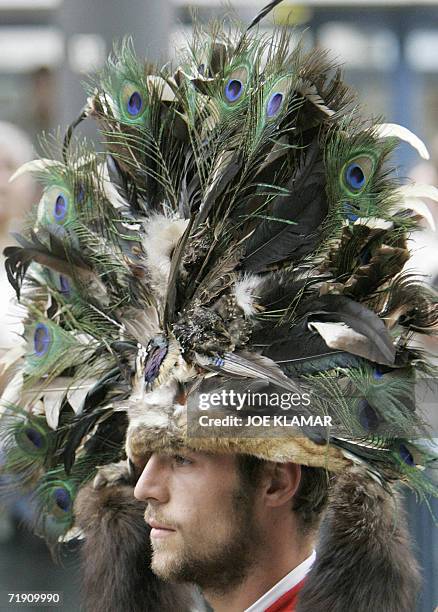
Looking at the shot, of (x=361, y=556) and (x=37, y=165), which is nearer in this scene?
(x=361, y=556)

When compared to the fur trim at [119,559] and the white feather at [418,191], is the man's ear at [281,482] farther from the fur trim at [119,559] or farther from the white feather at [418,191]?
the white feather at [418,191]

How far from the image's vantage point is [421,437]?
1663mm

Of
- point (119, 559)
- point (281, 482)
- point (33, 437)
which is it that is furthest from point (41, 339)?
point (281, 482)

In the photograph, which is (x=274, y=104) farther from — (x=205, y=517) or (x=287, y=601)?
(x=287, y=601)

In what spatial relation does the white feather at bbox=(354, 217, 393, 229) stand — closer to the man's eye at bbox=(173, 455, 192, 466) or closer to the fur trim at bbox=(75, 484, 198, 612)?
the man's eye at bbox=(173, 455, 192, 466)

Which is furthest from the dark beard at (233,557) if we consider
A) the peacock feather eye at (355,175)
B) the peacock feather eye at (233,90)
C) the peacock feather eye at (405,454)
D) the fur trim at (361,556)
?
the peacock feather eye at (233,90)

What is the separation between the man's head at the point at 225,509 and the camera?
65.9 inches

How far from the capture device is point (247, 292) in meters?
1.66

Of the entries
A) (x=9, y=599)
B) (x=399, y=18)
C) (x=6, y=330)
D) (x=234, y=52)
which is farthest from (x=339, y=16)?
(x=9, y=599)

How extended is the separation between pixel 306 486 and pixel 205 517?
0.17 metres

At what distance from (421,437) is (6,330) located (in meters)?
0.82

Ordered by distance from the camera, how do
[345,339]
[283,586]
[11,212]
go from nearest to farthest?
[345,339]
[283,586]
[11,212]

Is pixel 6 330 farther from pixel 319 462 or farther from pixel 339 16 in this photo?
pixel 339 16

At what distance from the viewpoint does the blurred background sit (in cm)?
185
